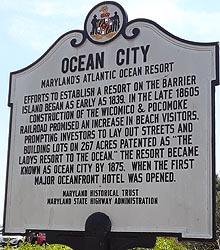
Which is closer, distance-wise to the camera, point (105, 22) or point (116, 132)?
point (116, 132)

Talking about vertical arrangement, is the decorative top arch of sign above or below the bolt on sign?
above

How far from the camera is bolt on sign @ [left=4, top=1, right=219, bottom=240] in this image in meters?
5.26

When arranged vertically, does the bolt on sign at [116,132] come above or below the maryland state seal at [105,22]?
below

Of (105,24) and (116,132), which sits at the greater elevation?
(105,24)

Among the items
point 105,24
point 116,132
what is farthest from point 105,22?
point 116,132

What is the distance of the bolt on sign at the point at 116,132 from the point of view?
17.3 feet

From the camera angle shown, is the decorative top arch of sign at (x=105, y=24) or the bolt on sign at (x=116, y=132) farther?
the decorative top arch of sign at (x=105, y=24)

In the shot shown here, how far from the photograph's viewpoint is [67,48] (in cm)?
645

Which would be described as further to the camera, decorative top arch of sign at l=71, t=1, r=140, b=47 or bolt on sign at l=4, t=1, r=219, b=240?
decorative top arch of sign at l=71, t=1, r=140, b=47

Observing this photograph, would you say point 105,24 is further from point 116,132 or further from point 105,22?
point 116,132

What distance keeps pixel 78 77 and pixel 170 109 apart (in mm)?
1440

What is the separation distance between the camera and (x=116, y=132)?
5738 millimetres

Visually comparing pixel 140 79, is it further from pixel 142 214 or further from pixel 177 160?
pixel 142 214

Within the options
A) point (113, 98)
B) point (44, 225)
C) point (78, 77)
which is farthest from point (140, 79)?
point (44, 225)
